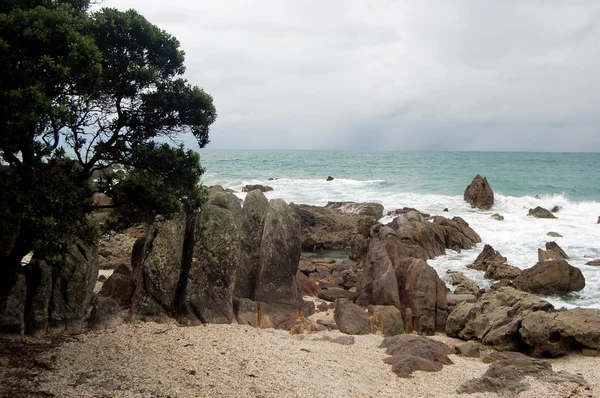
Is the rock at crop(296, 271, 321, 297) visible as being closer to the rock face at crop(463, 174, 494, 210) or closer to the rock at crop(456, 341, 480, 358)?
the rock at crop(456, 341, 480, 358)

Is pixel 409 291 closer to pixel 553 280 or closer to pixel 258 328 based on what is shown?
pixel 258 328

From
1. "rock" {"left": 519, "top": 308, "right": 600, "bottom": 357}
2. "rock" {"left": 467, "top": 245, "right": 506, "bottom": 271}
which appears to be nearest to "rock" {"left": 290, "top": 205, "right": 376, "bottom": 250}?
"rock" {"left": 467, "top": 245, "right": 506, "bottom": 271}

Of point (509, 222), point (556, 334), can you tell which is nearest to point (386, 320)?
point (556, 334)

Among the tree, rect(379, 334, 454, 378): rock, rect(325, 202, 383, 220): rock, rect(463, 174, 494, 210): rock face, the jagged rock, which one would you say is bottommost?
rect(379, 334, 454, 378): rock

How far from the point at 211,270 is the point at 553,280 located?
16.3 metres

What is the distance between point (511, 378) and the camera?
34.0ft

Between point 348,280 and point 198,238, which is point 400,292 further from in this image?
point 198,238

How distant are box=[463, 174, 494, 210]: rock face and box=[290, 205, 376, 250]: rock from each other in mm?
16541

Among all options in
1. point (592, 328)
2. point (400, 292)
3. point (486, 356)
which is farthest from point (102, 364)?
point (592, 328)

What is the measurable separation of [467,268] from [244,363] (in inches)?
725

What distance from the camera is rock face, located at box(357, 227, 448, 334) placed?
16.4m

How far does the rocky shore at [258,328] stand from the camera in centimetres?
971

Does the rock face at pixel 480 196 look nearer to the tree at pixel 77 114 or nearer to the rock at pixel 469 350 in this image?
the rock at pixel 469 350

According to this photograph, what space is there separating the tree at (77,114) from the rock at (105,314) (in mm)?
2262
